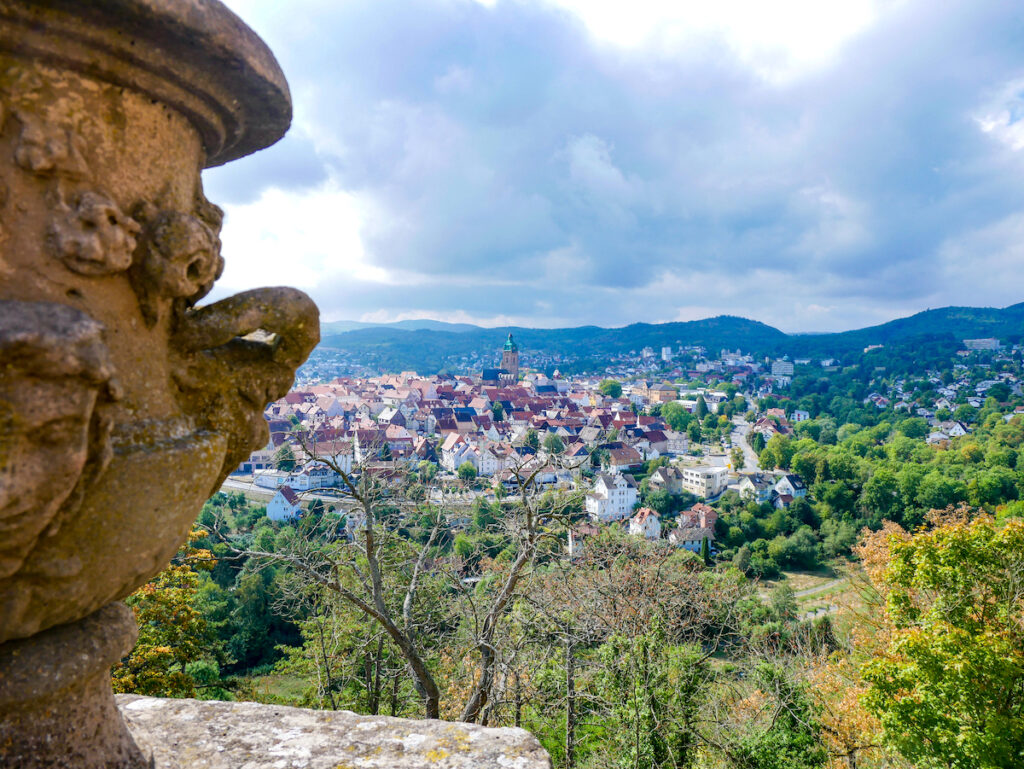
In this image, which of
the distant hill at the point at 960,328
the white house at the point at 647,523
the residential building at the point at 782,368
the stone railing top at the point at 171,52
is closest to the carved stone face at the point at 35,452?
the stone railing top at the point at 171,52

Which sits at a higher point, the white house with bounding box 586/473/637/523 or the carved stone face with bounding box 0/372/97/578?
the carved stone face with bounding box 0/372/97/578

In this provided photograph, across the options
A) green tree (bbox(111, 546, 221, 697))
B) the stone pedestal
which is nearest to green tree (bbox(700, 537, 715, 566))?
green tree (bbox(111, 546, 221, 697))

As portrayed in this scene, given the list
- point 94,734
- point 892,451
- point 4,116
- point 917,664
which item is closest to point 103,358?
point 4,116

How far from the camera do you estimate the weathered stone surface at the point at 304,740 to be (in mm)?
2479

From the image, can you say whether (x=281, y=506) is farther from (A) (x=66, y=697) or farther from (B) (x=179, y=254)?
(B) (x=179, y=254)

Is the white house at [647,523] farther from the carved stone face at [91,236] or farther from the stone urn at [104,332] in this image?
the carved stone face at [91,236]

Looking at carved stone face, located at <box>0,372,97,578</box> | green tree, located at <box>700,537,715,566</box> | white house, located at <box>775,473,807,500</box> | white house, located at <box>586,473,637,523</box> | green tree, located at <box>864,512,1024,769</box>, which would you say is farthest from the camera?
white house, located at <box>775,473,807,500</box>

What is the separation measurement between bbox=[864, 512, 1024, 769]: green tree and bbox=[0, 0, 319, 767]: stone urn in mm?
8929

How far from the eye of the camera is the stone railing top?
161 cm

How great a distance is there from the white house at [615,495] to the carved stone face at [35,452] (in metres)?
45.2

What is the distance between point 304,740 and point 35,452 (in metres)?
1.81

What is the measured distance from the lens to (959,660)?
7.46 meters

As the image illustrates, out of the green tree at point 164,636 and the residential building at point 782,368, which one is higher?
the residential building at point 782,368

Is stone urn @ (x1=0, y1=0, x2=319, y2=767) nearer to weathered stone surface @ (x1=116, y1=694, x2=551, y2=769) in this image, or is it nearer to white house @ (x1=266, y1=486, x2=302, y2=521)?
weathered stone surface @ (x1=116, y1=694, x2=551, y2=769)
